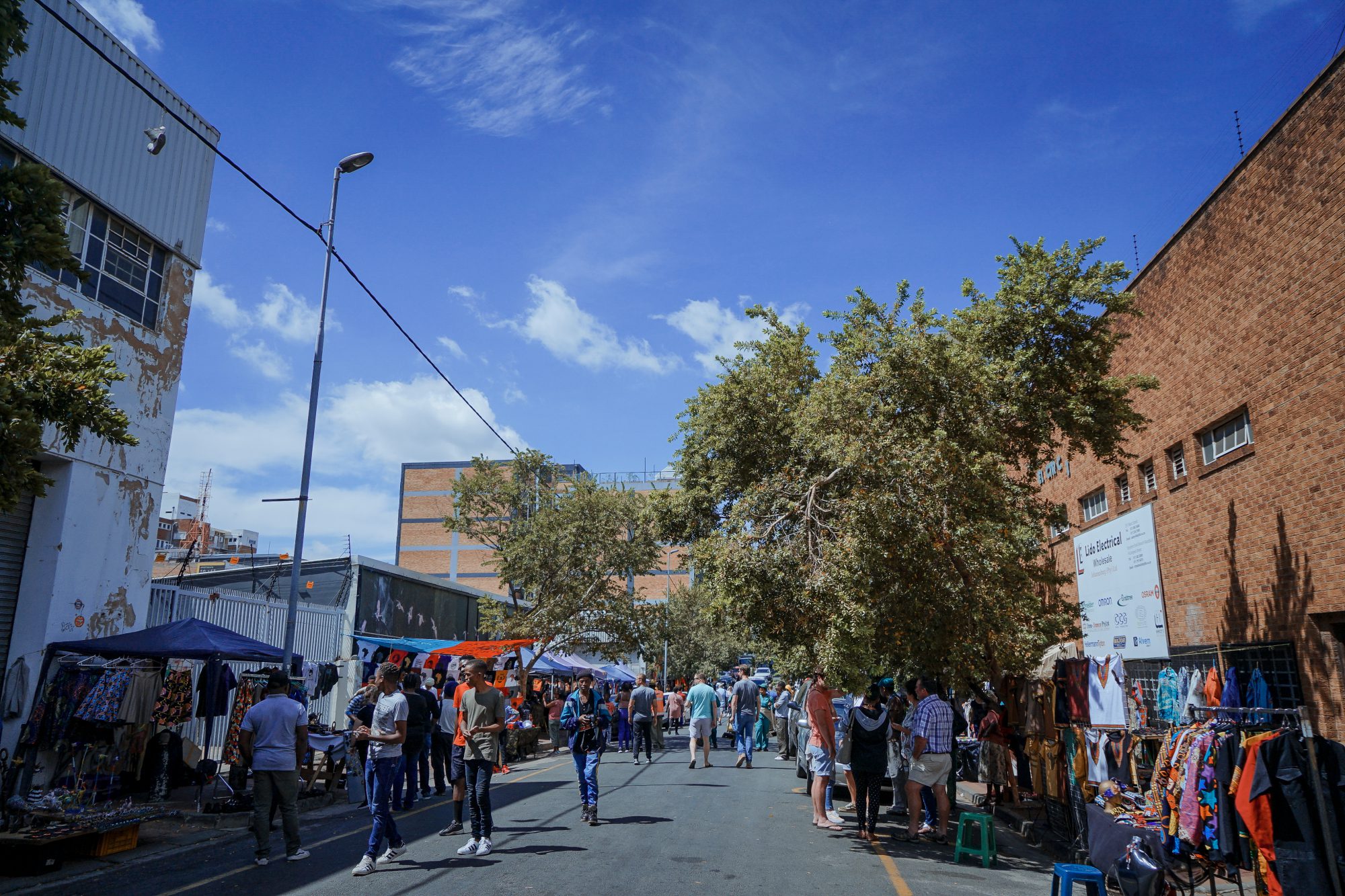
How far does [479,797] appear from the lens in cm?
892

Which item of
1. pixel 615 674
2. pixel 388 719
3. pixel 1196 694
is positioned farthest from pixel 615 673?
pixel 388 719

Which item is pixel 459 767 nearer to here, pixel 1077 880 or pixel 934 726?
pixel 934 726

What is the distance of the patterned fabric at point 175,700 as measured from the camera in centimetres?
1299

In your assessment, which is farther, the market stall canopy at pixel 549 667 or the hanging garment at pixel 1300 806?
the market stall canopy at pixel 549 667

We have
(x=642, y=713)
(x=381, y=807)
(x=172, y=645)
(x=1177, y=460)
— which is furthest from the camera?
(x=642, y=713)

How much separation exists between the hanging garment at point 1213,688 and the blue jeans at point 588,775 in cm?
946

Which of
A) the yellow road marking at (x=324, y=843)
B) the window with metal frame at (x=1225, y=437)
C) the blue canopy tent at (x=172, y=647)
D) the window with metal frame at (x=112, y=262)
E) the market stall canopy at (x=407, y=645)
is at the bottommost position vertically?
the yellow road marking at (x=324, y=843)

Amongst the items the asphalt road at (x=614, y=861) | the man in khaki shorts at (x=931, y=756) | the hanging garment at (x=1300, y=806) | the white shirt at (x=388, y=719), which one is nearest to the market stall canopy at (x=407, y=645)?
the asphalt road at (x=614, y=861)

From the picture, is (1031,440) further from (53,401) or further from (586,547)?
(586,547)

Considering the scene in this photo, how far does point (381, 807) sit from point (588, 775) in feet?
9.61

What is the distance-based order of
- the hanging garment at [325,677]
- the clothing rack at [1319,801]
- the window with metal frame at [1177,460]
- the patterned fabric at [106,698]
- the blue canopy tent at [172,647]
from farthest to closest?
the window with metal frame at [1177,460] → the hanging garment at [325,677] → the blue canopy tent at [172,647] → the patterned fabric at [106,698] → the clothing rack at [1319,801]

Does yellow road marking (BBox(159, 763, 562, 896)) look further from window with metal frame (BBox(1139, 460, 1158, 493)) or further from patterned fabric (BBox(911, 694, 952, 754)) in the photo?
window with metal frame (BBox(1139, 460, 1158, 493))

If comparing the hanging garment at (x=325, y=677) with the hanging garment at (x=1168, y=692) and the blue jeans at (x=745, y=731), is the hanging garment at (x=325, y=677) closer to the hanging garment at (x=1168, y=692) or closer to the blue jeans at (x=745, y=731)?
the blue jeans at (x=745, y=731)

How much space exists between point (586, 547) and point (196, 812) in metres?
18.8
